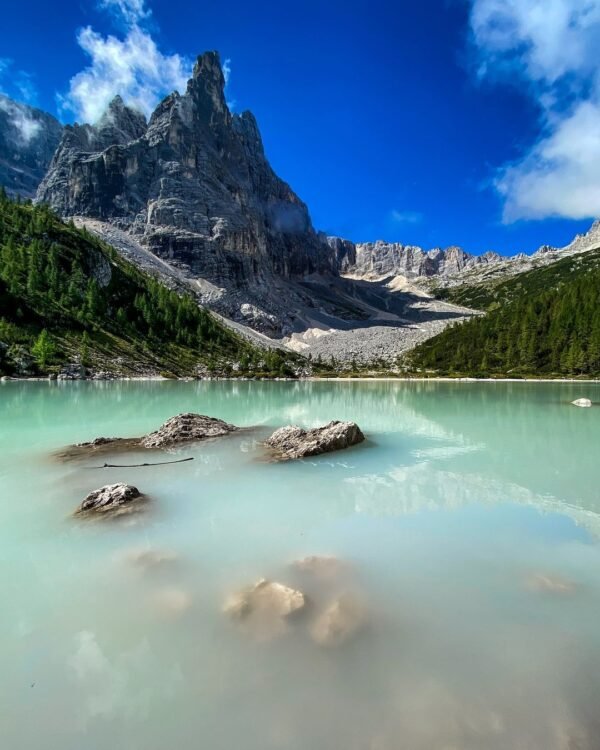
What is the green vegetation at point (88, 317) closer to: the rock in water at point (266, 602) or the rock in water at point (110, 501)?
the rock in water at point (110, 501)

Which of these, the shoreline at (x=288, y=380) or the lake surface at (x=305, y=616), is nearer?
the lake surface at (x=305, y=616)

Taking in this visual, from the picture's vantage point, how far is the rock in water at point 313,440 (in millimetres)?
14867

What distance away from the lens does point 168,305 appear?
364ft

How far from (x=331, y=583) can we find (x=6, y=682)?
12.9 ft

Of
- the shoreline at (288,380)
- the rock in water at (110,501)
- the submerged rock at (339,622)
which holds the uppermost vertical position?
the shoreline at (288,380)

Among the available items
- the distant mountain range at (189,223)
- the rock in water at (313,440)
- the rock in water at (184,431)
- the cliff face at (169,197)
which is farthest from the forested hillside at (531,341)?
the cliff face at (169,197)

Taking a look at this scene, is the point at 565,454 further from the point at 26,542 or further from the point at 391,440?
the point at 26,542

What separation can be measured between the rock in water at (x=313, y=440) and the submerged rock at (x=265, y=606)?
28.0 feet

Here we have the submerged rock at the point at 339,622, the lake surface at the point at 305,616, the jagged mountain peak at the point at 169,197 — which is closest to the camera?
the lake surface at the point at 305,616

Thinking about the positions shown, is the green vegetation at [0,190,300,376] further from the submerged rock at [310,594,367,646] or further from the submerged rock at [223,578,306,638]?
the submerged rock at [310,594,367,646]

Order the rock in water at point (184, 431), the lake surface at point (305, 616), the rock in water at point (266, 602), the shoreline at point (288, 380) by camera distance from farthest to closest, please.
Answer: the shoreline at point (288, 380)
the rock in water at point (184, 431)
the rock in water at point (266, 602)
the lake surface at point (305, 616)

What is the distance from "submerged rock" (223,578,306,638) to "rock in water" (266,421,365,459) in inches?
336

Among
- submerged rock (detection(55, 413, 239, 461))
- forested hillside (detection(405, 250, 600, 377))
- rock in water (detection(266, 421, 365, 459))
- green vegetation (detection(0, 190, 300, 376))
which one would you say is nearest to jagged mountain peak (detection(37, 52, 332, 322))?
green vegetation (detection(0, 190, 300, 376))

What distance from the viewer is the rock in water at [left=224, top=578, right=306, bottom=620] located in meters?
5.28
